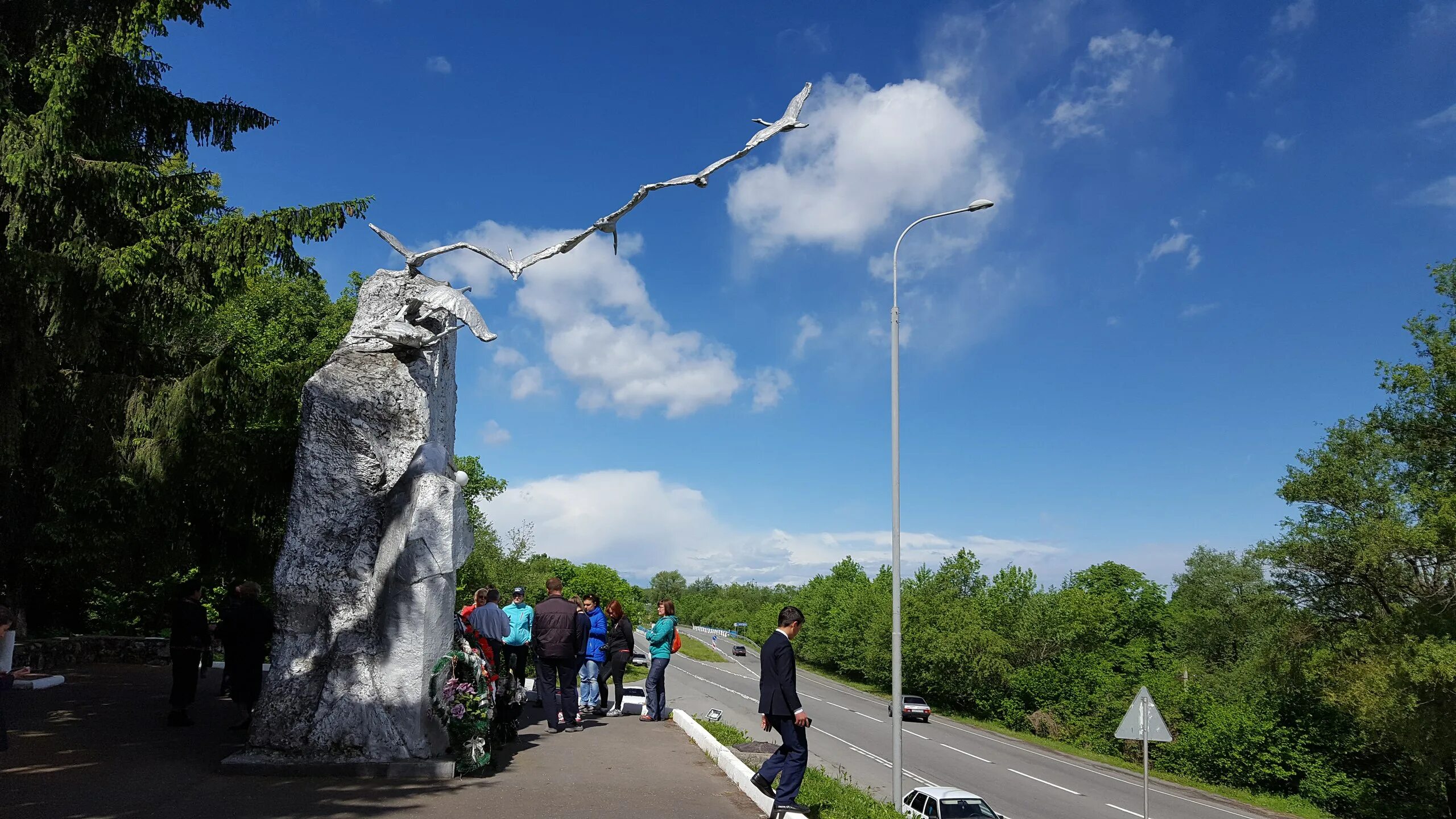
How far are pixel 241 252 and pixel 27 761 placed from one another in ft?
20.5

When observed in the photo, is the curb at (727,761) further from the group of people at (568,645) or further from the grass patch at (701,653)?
the grass patch at (701,653)

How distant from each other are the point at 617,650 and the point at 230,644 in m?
5.15

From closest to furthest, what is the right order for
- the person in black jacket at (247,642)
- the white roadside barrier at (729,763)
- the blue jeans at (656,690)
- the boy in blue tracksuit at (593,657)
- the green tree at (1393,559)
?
the white roadside barrier at (729,763)
the person in black jacket at (247,642)
the blue jeans at (656,690)
the boy in blue tracksuit at (593,657)
the green tree at (1393,559)

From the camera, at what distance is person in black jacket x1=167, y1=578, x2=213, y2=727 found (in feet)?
34.0

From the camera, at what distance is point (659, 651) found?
1202 centimetres

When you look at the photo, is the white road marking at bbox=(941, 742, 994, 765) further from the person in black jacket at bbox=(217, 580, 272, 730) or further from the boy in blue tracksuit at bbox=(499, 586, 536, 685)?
the person in black jacket at bbox=(217, 580, 272, 730)

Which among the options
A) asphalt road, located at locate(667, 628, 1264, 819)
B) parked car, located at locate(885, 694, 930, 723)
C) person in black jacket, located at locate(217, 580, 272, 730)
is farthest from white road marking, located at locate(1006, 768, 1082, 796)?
person in black jacket, located at locate(217, 580, 272, 730)

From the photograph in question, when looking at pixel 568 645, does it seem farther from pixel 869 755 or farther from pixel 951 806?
pixel 869 755

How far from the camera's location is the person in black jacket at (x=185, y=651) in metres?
10.4

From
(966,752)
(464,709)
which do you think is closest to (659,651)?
(464,709)

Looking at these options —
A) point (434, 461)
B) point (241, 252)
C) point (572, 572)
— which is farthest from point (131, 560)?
point (572, 572)

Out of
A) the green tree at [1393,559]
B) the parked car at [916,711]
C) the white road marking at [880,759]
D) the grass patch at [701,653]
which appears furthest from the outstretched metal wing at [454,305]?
the grass patch at [701,653]

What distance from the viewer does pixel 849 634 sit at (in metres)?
69.8

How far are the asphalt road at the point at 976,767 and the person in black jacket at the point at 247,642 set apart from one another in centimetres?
1080
